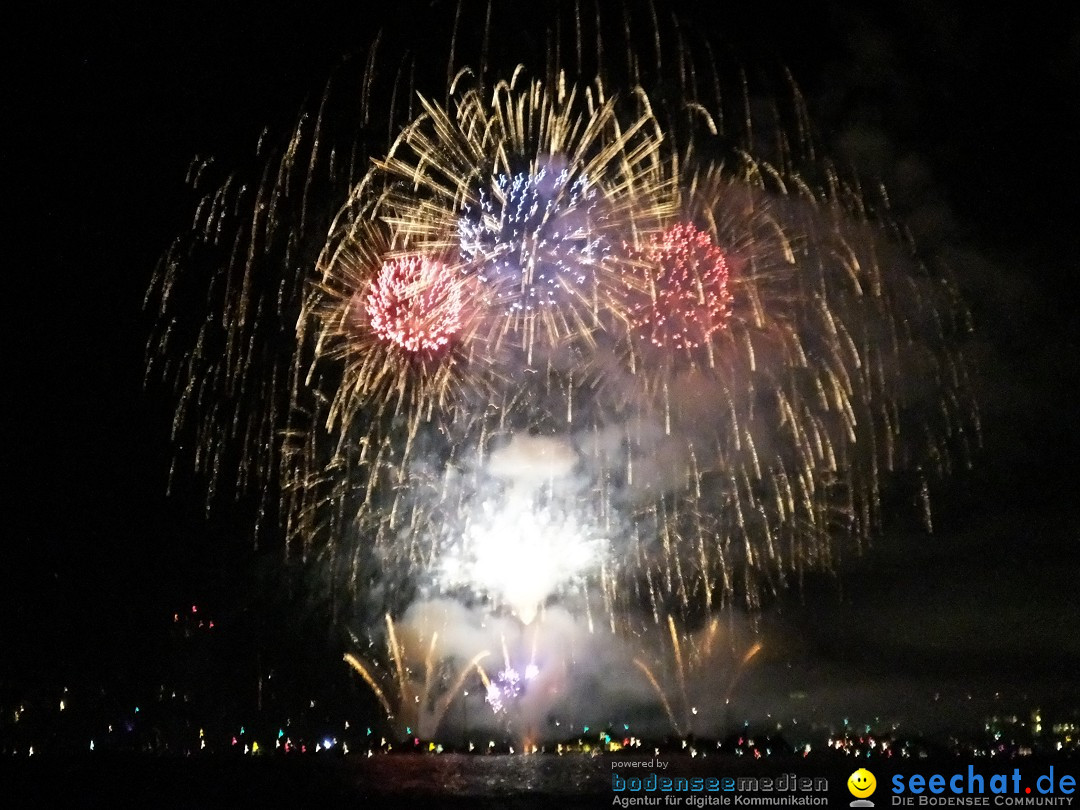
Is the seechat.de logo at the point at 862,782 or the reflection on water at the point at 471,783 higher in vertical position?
the seechat.de logo at the point at 862,782

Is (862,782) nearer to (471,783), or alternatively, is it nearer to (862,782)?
(862,782)

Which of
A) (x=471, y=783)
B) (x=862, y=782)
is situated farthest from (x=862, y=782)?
(x=471, y=783)

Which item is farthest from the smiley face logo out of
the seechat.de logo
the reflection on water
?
the reflection on water

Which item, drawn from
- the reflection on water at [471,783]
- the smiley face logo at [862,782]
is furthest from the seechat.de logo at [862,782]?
the reflection on water at [471,783]

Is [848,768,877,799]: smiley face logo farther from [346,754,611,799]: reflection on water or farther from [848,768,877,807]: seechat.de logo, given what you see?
[346,754,611,799]: reflection on water

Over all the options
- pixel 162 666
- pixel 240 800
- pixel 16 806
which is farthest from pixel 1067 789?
pixel 162 666

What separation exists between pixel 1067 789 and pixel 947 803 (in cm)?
812

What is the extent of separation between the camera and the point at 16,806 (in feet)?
155

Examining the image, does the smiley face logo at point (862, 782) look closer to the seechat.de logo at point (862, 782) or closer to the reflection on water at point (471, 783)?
the seechat.de logo at point (862, 782)

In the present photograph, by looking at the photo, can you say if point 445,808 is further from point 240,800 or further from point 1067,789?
point 1067,789

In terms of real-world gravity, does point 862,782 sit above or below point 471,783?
above

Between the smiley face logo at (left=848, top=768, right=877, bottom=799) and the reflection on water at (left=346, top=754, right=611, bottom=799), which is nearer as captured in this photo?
the smiley face logo at (left=848, top=768, right=877, bottom=799)

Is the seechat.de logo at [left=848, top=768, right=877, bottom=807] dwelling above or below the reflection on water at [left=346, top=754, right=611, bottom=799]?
above

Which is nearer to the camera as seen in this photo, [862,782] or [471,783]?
[862,782]
